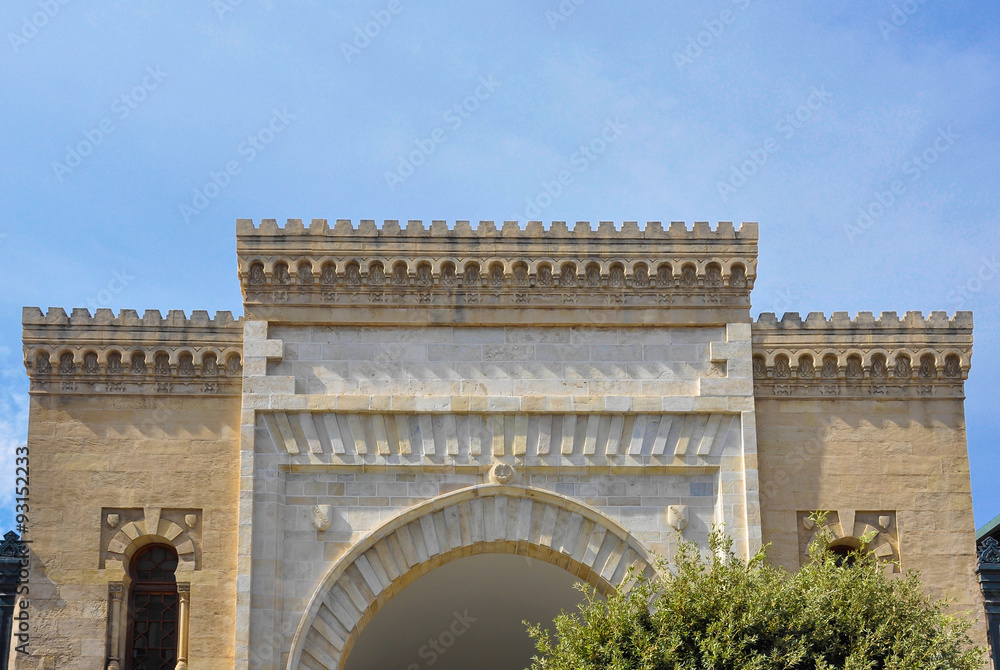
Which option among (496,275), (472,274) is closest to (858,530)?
(496,275)

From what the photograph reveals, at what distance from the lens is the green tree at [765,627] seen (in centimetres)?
1414

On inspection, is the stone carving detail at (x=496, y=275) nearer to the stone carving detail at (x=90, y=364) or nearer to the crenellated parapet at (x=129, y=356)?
the crenellated parapet at (x=129, y=356)

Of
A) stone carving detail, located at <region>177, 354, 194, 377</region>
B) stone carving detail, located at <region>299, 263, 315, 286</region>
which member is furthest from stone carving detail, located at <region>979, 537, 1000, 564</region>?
stone carving detail, located at <region>177, 354, 194, 377</region>

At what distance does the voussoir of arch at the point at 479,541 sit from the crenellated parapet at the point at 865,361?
3107mm

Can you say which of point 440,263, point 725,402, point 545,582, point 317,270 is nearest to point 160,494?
point 317,270

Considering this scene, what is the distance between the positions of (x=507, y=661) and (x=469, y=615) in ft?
5.61

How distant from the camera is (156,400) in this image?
60.0ft

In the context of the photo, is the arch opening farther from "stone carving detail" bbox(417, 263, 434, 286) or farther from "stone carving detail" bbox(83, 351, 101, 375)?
"stone carving detail" bbox(83, 351, 101, 375)

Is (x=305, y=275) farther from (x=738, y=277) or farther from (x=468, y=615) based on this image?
(x=468, y=615)

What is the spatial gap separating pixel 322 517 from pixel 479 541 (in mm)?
2079

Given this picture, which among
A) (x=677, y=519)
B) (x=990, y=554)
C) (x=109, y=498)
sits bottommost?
(x=990, y=554)

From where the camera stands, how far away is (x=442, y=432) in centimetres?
1777

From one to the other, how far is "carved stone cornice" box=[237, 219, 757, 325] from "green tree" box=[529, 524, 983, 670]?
4481 mm

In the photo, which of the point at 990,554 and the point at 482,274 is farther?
the point at 482,274
